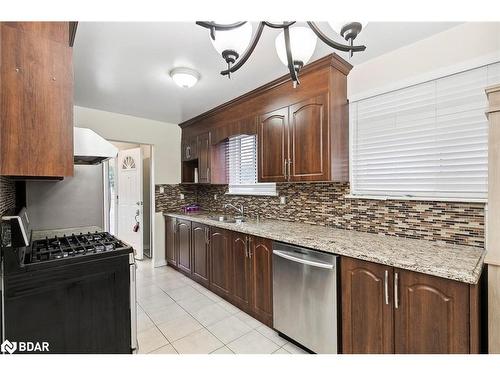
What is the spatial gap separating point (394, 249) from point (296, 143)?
47.1 inches

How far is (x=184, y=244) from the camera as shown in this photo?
334 centimetres

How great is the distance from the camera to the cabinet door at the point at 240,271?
2.31 meters

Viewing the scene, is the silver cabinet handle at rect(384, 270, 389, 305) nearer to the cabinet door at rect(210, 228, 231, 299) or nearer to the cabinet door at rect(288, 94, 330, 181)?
the cabinet door at rect(288, 94, 330, 181)

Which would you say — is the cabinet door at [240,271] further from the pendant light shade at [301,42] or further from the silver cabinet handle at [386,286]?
the pendant light shade at [301,42]

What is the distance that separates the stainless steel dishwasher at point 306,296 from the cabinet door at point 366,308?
71mm

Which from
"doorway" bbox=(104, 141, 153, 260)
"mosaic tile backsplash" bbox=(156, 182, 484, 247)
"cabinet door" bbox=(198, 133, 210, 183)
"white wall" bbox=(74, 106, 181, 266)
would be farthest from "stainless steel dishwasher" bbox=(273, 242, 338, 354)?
"doorway" bbox=(104, 141, 153, 260)

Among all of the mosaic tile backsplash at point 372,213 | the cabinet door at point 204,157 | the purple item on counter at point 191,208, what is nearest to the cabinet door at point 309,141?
the mosaic tile backsplash at point 372,213

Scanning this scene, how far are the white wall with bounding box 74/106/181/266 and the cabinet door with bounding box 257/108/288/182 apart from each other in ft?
6.49

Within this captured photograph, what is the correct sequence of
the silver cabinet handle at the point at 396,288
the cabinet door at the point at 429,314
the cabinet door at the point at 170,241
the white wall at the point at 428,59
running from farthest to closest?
the cabinet door at the point at 170,241, the white wall at the point at 428,59, the silver cabinet handle at the point at 396,288, the cabinet door at the point at 429,314
